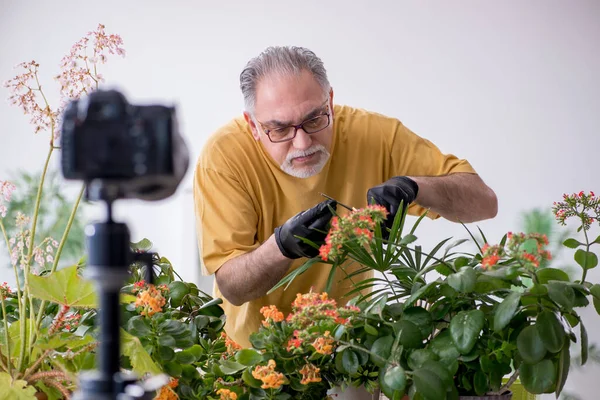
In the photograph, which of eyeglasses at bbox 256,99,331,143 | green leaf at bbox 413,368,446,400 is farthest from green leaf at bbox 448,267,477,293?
eyeglasses at bbox 256,99,331,143

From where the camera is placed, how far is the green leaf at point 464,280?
929 millimetres

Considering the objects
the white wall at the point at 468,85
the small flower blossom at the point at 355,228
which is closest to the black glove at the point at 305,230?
the small flower blossom at the point at 355,228

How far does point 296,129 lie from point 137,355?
0.86 m

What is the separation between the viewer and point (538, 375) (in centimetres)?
94

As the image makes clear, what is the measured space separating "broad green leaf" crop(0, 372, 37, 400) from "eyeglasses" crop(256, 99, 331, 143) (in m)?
0.91

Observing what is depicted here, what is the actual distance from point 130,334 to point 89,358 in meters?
0.06

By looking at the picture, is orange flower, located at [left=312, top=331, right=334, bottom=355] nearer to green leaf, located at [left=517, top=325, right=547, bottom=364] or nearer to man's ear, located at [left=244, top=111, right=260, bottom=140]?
green leaf, located at [left=517, top=325, right=547, bottom=364]

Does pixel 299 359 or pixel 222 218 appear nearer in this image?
pixel 299 359

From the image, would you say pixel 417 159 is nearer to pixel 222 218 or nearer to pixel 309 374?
pixel 222 218

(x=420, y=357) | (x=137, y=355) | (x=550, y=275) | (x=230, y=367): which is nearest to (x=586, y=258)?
(x=550, y=275)

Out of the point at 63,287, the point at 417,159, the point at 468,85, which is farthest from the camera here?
the point at 468,85

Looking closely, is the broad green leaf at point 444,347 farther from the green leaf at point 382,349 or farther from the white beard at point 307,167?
the white beard at point 307,167

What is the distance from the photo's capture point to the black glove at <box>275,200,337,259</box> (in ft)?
4.36

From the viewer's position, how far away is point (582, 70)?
489 cm
